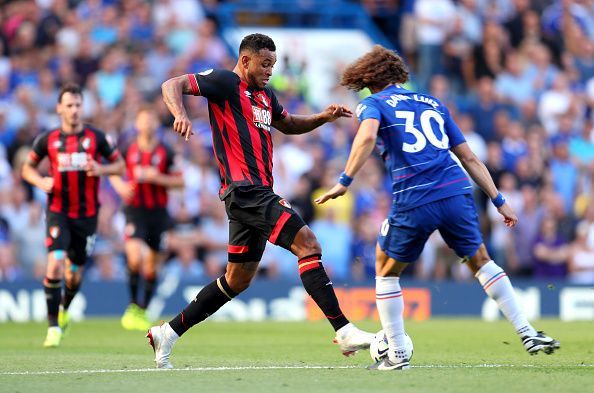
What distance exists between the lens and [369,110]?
8.45 metres

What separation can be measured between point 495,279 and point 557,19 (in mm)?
15704

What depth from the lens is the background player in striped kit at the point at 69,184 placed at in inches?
497

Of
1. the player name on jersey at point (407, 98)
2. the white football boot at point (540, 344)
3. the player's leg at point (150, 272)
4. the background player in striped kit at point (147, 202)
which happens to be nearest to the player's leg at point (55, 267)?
the background player in striped kit at point (147, 202)

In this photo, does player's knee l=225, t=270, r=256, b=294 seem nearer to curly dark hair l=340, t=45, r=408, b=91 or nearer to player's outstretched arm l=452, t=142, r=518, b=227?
curly dark hair l=340, t=45, r=408, b=91

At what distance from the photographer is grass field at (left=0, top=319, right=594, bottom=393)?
7.52m

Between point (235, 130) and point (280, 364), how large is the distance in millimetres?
1919

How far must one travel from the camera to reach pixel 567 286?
1855 centimetres

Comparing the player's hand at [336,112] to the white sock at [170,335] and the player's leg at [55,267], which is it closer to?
the white sock at [170,335]

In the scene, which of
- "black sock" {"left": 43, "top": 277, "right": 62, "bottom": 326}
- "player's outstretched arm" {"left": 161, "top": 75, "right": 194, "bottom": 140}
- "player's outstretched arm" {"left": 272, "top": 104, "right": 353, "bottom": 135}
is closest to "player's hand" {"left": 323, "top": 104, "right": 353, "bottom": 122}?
"player's outstretched arm" {"left": 272, "top": 104, "right": 353, "bottom": 135}

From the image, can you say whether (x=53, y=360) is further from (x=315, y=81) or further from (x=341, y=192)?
(x=315, y=81)

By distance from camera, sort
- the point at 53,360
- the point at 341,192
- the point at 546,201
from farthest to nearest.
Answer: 1. the point at 546,201
2. the point at 53,360
3. the point at 341,192

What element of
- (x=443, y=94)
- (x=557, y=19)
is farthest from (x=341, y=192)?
(x=557, y=19)

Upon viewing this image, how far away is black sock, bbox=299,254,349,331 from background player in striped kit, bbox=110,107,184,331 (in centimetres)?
682

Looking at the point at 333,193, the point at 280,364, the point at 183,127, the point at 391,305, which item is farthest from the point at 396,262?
the point at 183,127
